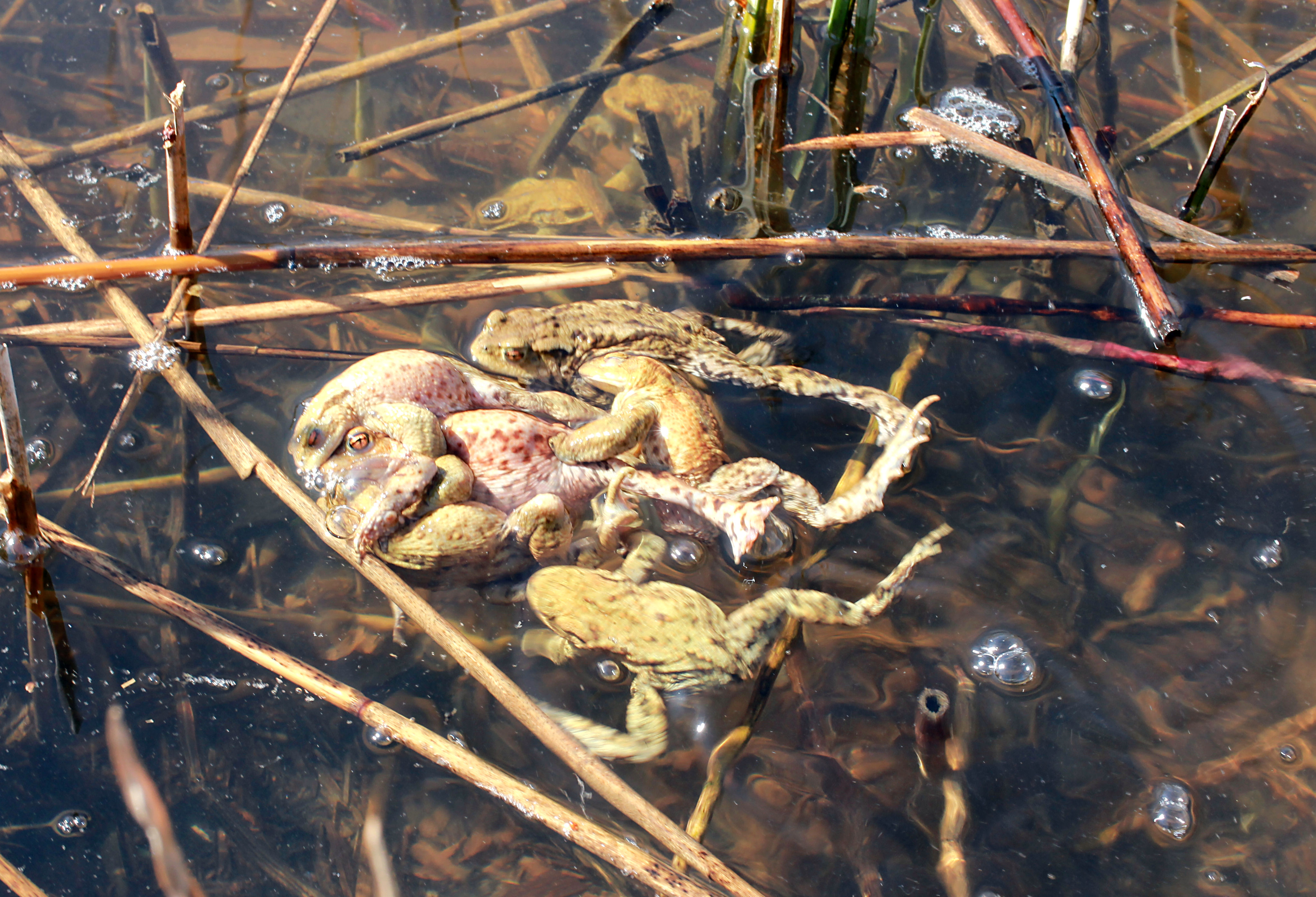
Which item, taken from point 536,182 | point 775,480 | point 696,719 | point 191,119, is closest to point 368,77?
point 191,119

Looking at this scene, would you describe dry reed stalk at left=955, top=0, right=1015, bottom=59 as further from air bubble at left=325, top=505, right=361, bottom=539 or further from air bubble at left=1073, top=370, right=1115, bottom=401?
air bubble at left=325, top=505, right=361, bottom=539

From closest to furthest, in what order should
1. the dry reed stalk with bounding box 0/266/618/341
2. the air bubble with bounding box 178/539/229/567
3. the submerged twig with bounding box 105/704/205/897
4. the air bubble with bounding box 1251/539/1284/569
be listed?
the submerged twig with bounding box 105/704/205/897, the air bubble with bounding box 1251/539/1284/569, the air bubble with bounding box 178/539/229/567, the dry reed stalk with bounding box 0/266/618/341

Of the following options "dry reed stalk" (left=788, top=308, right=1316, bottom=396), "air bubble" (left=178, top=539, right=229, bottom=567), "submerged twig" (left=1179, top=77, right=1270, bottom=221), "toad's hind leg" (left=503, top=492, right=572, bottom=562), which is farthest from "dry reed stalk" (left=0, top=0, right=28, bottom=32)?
"submerged twig" (left=1179, top=77, right=1270, bottom=221)

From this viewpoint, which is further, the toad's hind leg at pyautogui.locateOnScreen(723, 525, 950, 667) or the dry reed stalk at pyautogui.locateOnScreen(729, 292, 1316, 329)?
the dry reed stalk at pyautogui.locateOnScreen(729, 292, 1316, 329)

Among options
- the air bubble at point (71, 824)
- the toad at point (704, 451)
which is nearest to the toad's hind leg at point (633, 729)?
the toad at point (704, 451)

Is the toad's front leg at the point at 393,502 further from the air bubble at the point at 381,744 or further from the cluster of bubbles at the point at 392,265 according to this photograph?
the cluster of bubbles at the point at 392,265

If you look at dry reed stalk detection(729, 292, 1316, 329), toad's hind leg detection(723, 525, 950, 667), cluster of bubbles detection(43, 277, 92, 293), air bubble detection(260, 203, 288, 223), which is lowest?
toad's hind leg detection(723, 525, 950, 667)

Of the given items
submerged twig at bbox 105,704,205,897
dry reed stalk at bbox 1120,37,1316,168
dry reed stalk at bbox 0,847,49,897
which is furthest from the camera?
dry reed stalk at bbox 1120,37,1316,168
